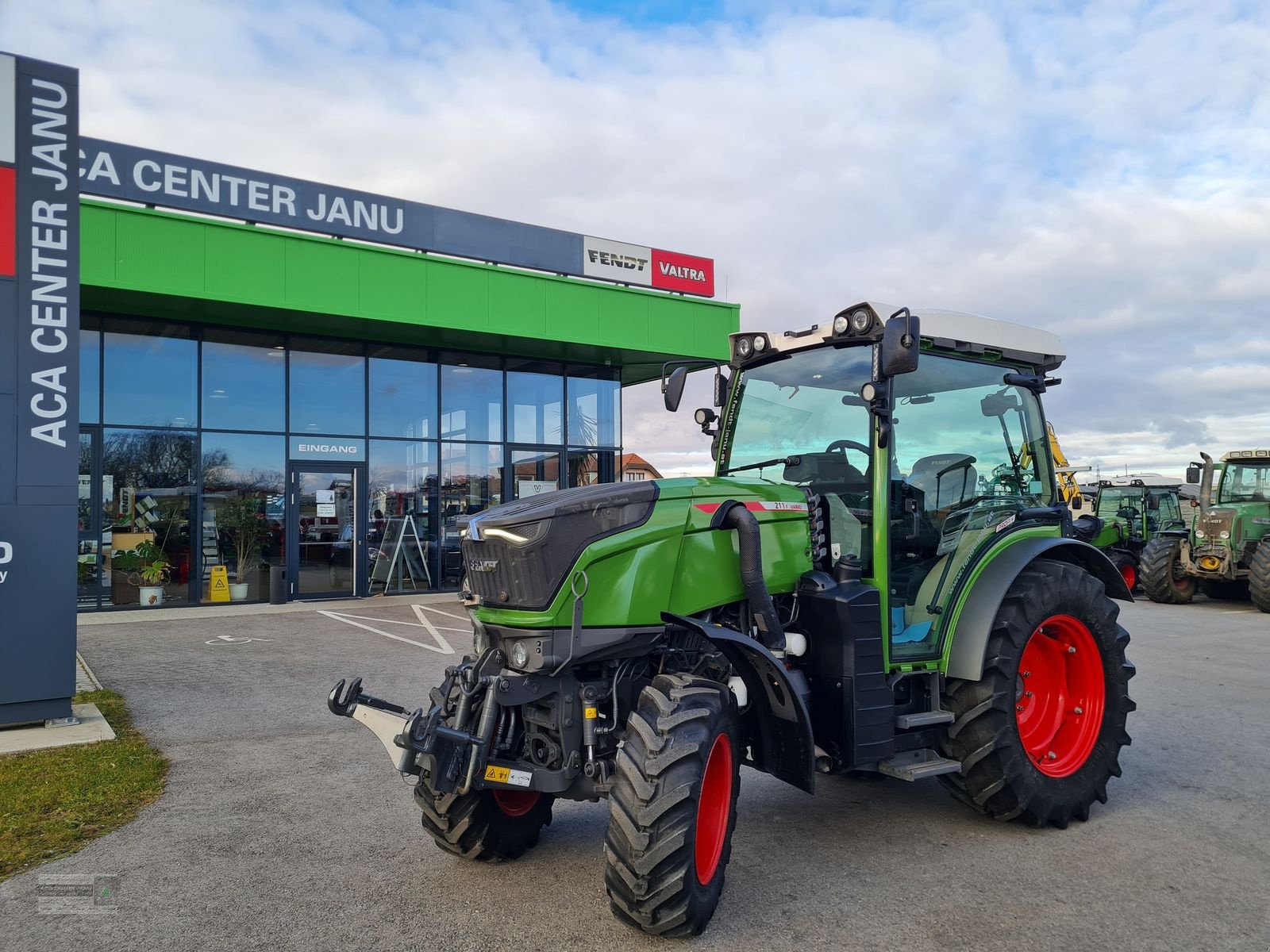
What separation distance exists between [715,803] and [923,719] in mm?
1349

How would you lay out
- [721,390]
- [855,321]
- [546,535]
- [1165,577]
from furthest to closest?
[1165,577]
[721,390]
[855,321]
[546,535]

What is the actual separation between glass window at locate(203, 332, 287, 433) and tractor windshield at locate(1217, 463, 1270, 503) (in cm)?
1606

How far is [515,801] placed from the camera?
13.8ft

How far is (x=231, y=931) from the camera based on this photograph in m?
3.52

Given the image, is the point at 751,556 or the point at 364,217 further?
the point at 364,217

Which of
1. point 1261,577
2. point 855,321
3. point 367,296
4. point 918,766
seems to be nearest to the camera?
point 918,766

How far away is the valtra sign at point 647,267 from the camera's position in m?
16.5

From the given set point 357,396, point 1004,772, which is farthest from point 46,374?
point 357,396


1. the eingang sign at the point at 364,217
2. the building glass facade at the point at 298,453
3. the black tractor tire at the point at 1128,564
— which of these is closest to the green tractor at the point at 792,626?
the building glass facade at the point at 298,453

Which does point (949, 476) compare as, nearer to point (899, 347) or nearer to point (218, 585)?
point (899, 347)

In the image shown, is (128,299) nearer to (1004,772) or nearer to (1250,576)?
(1004,772)

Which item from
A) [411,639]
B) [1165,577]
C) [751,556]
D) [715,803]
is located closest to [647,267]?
[411,639]

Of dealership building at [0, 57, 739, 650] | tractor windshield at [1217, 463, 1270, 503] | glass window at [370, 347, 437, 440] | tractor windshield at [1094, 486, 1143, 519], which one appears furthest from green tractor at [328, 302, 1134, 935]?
tractor windshield at [1094, 486, 1143, 519]

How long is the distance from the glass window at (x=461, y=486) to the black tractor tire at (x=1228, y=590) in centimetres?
1285
